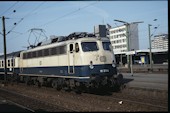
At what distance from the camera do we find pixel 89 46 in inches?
632

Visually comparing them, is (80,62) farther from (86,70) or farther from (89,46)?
(89,46)

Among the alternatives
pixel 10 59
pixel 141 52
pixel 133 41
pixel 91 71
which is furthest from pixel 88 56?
pixel 133 41

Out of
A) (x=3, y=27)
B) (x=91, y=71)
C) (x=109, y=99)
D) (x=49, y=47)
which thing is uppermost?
(x=3, y=27)

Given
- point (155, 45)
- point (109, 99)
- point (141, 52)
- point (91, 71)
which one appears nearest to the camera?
point (109, 99)

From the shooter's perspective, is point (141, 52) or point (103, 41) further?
point (141, 52)

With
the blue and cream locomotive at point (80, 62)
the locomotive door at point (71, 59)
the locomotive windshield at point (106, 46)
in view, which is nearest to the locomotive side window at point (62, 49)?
the blue and cream locomotive at point (80, 62)

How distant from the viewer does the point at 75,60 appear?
16.0 m

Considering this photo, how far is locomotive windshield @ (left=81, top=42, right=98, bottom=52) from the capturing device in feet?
52.0

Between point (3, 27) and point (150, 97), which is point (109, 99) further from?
point (3, 27)

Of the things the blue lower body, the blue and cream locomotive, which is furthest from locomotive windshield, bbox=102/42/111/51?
the blue lower body

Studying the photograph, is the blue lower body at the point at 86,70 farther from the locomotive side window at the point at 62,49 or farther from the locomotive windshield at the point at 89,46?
the locomotive windshield at the point at 89,46

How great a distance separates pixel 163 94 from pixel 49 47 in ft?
28.9

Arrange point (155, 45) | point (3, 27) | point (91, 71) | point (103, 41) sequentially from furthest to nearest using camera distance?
point (155, 45), point (3, 27), point (103, 41), point (91, 71)

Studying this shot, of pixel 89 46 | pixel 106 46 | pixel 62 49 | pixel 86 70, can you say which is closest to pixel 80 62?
pixel 86 70
